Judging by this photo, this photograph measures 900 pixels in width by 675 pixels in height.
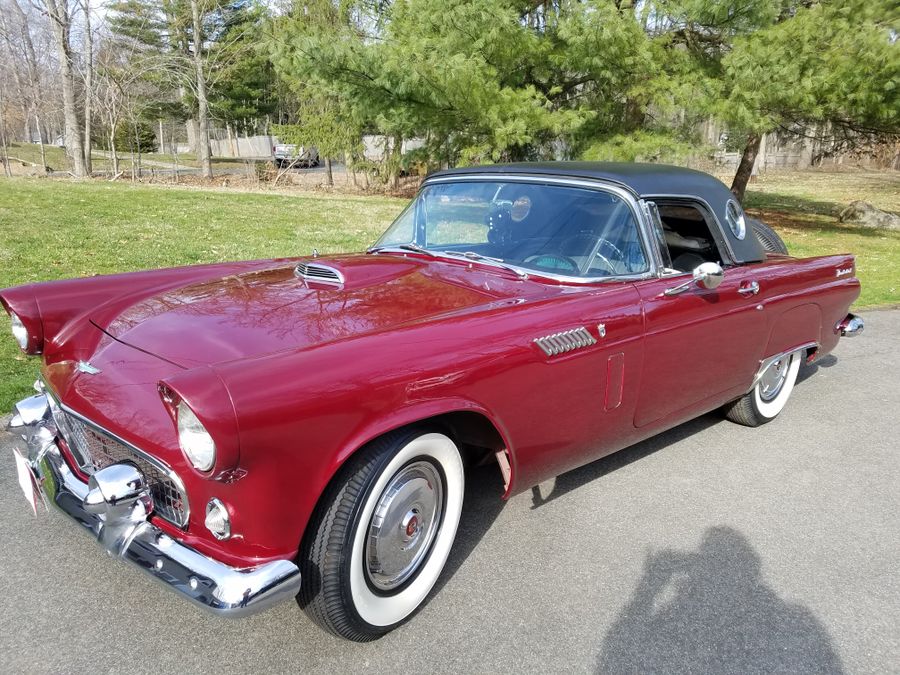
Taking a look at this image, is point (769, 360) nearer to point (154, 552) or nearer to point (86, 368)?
point (154, 552)

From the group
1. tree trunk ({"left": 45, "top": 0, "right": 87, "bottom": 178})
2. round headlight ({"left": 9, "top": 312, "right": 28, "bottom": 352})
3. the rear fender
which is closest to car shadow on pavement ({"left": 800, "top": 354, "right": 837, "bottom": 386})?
the rear fender

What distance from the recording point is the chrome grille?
82.0 inches

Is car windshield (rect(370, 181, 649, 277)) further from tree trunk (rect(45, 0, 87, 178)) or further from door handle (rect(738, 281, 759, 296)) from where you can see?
tree trunk (rect(45, 0, 87, 178))

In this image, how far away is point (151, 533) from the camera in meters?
2.07

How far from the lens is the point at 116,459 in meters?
2.27

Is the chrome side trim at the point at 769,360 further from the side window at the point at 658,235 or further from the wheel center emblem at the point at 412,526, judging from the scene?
the wheel center emblem at the point at 412,526

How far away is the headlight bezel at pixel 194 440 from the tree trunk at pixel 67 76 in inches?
823

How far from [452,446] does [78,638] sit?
136 centimetres

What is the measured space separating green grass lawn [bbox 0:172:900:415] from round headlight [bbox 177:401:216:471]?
8.93 feet

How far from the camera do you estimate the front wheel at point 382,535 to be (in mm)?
2082

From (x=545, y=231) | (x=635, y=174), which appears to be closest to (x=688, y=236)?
(x=635, y=174)

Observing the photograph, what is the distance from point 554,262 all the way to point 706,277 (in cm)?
67

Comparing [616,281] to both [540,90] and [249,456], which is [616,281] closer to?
[249,456]

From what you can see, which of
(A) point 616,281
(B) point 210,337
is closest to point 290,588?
(B) point 210,337
